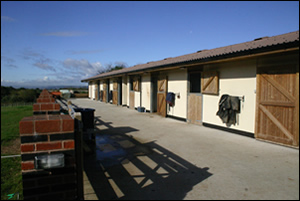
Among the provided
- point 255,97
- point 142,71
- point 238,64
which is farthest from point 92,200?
point 142,71

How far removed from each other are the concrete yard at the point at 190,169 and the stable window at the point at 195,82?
3.14 meters

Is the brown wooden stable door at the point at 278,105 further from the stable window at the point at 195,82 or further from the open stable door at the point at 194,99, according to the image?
the stable window at the point at 195,82

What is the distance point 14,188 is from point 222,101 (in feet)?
21.7

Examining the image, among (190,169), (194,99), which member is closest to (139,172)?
(190,169)

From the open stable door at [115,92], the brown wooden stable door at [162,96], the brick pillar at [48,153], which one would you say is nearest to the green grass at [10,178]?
the brick pillar at [48,153]

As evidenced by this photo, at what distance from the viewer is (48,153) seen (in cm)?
162

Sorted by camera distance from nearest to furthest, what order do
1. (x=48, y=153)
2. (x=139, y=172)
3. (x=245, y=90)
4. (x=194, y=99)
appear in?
(x=48, y=153) < (x=139, y=172) < (x=245, y=90) < (x=194, y=99)

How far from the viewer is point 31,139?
5.15 feet

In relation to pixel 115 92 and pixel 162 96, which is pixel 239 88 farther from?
pixel 115 92

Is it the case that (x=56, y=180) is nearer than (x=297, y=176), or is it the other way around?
(x=56, y=180)

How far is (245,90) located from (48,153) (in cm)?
630

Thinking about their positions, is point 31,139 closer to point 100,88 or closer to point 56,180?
point 56,180

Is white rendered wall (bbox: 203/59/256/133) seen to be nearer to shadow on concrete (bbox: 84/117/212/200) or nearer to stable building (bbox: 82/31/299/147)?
stable building (bbox: 82/31/299/147)

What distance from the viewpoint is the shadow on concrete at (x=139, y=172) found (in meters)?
2.95
